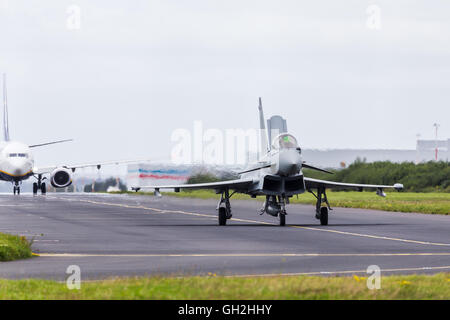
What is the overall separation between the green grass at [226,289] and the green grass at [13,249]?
19.5 feet

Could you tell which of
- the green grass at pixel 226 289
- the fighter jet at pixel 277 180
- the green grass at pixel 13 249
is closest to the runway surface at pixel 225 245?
the green grass at pixel 13 249

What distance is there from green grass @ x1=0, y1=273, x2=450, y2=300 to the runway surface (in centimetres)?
237

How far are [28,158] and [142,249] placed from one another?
5432 cm

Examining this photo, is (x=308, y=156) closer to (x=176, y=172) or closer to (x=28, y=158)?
(x=28, y=158)

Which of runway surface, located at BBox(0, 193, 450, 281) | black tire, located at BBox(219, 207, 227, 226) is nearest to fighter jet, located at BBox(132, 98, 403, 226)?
black tire, located at BBox(219, 207, 227, 226)

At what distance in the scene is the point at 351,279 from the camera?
49.5ft

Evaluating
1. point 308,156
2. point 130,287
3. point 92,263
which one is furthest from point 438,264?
point 308,156

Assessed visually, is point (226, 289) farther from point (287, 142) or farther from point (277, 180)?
point (277, 180)

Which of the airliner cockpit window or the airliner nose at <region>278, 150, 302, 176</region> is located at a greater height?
the airliner cockpit window

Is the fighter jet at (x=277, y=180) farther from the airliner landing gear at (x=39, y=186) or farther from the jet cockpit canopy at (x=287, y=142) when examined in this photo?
the airliner landing gear at (x=39, y=186)

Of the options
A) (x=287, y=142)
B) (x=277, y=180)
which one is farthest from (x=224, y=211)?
(x=287, y=142)

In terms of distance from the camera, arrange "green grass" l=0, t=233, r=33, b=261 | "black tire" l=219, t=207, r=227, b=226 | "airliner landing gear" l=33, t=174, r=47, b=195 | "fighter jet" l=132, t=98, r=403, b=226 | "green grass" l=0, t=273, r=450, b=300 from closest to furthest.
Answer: "green grass" l=0, t=273, r=450, b=300 < "green grass" l=0, t=233, r=33, b=261 < "fighter jet" l=132, t=98, r=403, b=226 < "black tire" l=219, t=207, r=227, b=226 < "airliner landing gear" l=33, t=174, r=47, b=195

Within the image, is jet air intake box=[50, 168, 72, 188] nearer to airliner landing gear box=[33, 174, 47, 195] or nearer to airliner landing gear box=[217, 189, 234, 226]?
airliner landing gear box=[33, 174, 47, 195]

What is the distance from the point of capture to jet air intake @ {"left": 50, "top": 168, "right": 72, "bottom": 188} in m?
76.6
